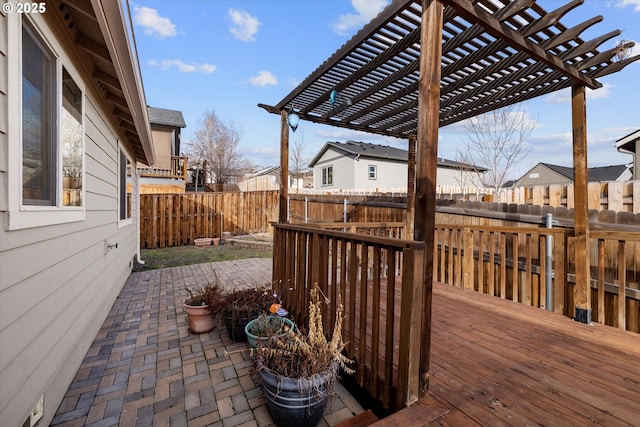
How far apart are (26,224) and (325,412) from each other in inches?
81.0

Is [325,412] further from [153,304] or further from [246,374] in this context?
[153,304]

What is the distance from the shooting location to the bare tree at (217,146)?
23500mm

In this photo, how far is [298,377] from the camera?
5.79ft

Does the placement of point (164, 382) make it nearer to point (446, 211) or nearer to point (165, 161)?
point (446, 211)

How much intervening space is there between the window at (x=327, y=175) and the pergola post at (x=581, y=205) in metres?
17.4

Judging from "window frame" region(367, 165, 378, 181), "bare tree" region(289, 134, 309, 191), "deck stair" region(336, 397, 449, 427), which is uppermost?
"bare tree" region(289, 134, 309, 191)

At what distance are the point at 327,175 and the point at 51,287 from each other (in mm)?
19273

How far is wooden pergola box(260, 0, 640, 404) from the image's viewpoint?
174cm

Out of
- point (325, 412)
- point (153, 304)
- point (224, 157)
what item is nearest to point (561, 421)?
point (325, 412)

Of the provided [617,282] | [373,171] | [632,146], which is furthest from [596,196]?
[373,171]

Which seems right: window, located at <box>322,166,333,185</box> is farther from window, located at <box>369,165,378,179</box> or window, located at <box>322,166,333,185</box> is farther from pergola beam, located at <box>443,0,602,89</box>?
pergola beam, located at <box>443,0,602,89</box>

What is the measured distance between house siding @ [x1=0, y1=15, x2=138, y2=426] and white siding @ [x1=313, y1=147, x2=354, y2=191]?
15205 millimetres

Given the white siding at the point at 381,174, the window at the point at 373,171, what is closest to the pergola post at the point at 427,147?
the white siding at the point at 381,174

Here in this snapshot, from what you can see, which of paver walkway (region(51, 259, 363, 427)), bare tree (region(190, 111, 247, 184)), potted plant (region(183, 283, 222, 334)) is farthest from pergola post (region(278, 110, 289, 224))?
bare tree (region(190, 111, 247, 184))
